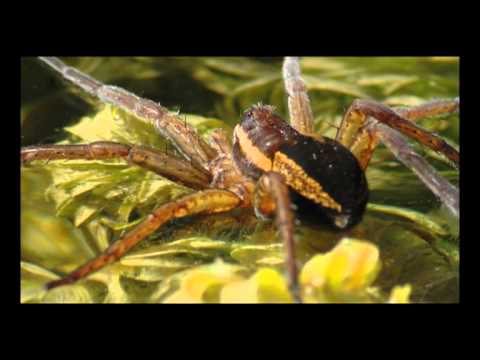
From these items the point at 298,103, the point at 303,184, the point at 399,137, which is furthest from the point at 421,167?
the point at 298,103

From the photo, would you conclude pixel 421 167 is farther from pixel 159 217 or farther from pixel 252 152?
pixel 159 217

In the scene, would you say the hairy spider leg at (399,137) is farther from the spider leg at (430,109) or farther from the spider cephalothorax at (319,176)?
the spider cephalothorax at (319,176)

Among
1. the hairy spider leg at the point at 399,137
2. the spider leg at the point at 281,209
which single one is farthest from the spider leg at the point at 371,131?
the spider leg at the point at 281,209

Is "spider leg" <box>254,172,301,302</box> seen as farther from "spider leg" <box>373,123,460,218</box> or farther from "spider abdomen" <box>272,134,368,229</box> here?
"spider leg" <box>373,123,460,218</box>

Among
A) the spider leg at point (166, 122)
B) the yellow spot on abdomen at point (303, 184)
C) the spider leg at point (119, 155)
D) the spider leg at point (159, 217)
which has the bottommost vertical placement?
the spider leg at point (159, 217)

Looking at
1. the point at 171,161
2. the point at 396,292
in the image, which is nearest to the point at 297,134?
the point at 171,161

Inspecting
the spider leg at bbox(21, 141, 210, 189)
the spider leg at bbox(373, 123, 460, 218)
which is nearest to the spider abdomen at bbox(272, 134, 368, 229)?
the spider leg at bbox(373, 123, 460, 218)
